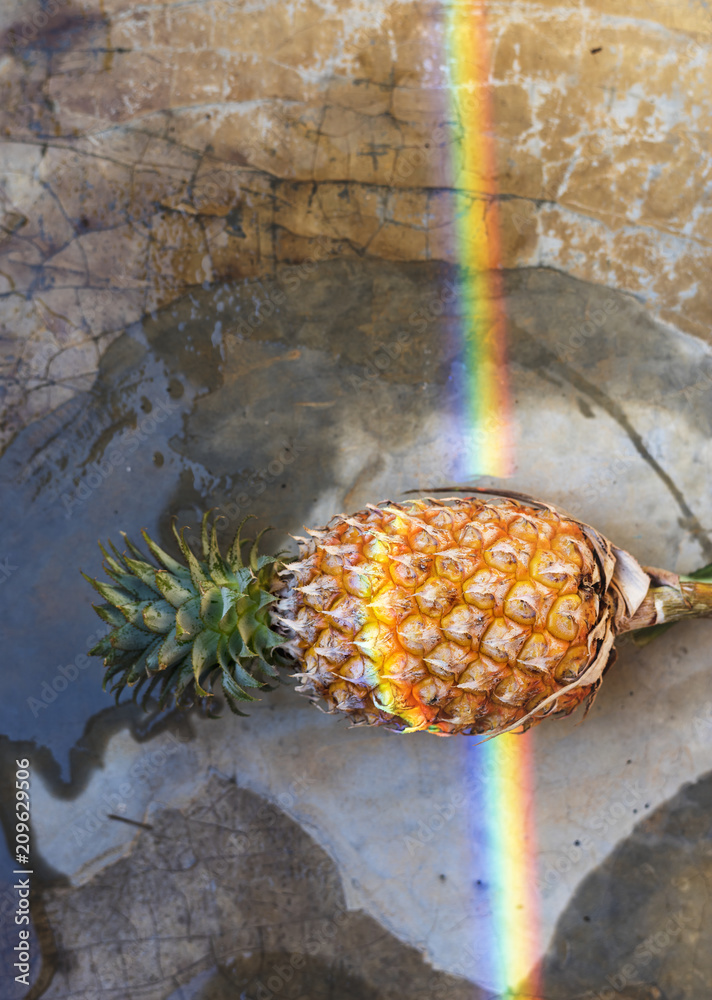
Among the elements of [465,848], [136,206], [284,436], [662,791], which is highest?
[136,206]

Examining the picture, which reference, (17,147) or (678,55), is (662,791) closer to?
(678,55)

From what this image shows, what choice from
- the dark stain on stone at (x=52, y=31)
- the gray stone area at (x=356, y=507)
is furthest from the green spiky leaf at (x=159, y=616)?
the dark stain on stone at (x=52, y=31)

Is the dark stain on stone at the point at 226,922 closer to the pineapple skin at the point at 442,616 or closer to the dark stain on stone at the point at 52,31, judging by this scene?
the pineapple skin at the point at 442,616

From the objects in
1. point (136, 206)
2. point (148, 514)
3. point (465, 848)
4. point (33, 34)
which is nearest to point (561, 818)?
point (465, 848)

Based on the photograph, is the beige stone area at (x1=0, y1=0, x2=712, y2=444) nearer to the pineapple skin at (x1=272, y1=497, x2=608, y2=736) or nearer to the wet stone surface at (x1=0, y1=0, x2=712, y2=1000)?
the wet stone surface at (x1=0, y1=0, x2=712, y2=1000)

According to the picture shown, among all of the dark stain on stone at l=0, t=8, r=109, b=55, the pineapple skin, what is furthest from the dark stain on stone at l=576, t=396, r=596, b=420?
the dark stain on stone at l=0, t=8, r=109, b=55

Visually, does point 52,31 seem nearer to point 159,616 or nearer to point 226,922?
point 159,616
